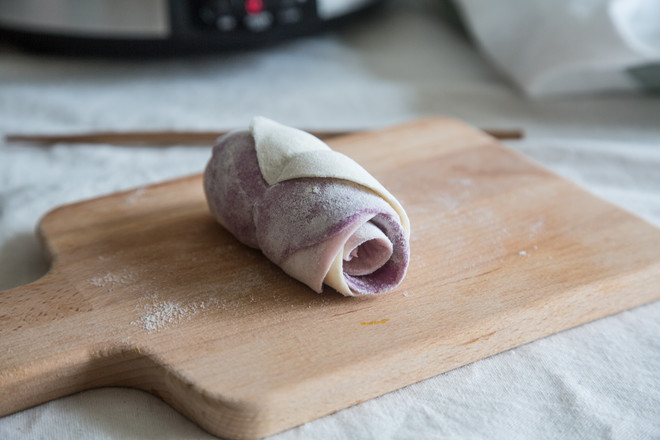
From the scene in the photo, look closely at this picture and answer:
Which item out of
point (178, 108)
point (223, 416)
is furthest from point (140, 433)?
point (178, 108)

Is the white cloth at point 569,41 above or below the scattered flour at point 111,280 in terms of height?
above

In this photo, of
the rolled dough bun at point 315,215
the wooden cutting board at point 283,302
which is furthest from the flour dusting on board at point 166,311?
the rolled dough bun at point 315,215

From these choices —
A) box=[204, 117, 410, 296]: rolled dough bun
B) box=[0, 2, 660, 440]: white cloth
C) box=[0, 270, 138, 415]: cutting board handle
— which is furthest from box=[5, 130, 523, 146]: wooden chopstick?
box=[0, 270, 138, 415]: cutting board handle

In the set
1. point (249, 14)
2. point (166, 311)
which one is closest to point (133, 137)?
point (249, 14)

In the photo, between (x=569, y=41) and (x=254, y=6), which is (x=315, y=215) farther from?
(x=569, y=41)

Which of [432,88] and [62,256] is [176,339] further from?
[432,88]

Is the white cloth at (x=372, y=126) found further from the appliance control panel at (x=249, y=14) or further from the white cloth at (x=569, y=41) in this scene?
the appliance control panel at (x=249, y=14)

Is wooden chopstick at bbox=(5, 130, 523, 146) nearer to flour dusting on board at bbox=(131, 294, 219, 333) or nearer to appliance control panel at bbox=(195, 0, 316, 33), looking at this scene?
appliance control panel at bbox=(195, 0, 316, 33)
